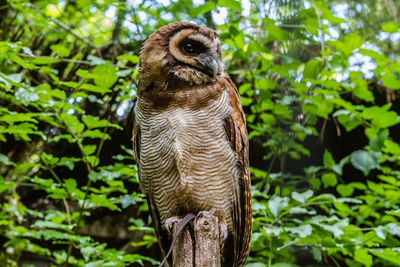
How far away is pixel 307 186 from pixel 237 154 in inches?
68.0

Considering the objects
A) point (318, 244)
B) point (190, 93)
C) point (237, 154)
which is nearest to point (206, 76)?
point (190, 93)

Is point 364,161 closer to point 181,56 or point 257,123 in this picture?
point 257,123

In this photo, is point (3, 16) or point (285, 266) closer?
point (285, 266)

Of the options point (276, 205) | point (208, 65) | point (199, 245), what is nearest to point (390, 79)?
point (276, 205)

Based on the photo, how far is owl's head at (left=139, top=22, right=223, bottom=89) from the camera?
5.70 ft

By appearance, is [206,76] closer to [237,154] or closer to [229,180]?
[237,154]

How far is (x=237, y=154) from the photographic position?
6.27ft

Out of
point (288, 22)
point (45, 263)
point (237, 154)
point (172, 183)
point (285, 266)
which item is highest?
point (288, 22)

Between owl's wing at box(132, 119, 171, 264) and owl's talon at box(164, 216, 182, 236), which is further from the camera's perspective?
owl's wing at box(132, 119, 171, 264)

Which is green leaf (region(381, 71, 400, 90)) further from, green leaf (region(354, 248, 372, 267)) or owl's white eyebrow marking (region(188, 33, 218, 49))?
owl's white eyebrow marking (region(188, 33, 218, 49))

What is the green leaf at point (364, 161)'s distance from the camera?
242 centimetres

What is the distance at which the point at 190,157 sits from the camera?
5.83 ft

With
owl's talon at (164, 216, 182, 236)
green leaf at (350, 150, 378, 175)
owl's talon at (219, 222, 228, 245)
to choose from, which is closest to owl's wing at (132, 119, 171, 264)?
owl's talon at (164, 216, 182, 236)

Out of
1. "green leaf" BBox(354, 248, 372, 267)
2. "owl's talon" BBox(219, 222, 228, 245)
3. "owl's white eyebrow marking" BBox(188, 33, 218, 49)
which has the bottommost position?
"green leaf" BBox(354, 248, 372, 267)
